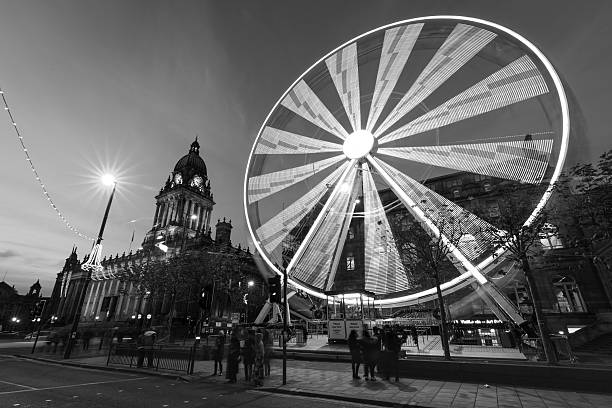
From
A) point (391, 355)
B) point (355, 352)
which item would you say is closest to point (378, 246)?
point (391, 355)

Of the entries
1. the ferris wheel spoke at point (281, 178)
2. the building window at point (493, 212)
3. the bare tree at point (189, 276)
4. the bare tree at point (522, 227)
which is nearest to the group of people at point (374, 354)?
the bare tree at point (522, 227)

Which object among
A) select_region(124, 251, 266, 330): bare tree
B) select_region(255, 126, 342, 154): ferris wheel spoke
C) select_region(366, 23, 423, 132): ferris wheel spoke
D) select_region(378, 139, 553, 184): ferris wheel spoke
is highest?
select_region(366, 23, 423, 132): ferris wheel spoke

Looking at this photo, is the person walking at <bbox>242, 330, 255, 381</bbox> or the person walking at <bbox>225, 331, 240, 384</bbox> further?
the person walking at <bbox>242, 330, 255, 381</bbox>

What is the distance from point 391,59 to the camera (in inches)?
701

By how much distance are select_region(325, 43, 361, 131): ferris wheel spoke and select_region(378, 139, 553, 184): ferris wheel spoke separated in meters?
4.96

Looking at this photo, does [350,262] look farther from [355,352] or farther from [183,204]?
[183,204]

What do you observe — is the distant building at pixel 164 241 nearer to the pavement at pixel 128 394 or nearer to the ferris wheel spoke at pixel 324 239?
the ferris wheel spoke at pixel 324 239

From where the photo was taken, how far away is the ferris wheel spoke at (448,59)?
50.9 feet

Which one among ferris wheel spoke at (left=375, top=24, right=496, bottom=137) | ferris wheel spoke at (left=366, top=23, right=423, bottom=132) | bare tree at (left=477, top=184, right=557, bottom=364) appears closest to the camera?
bare tree at (left=477, top=184, right=557, bottom=364)

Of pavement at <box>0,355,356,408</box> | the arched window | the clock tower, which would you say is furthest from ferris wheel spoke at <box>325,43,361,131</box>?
Answer: the clock tower

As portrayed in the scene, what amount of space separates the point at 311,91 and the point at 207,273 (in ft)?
76.3

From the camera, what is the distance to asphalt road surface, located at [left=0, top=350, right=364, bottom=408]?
27.0 ft

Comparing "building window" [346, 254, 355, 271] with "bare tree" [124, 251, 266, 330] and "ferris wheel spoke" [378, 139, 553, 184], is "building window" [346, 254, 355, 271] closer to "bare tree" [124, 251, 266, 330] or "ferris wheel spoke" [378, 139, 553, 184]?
"bare tree" [124, 251, 266, 330]

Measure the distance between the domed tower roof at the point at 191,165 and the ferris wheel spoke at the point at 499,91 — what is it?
84.4 meters
